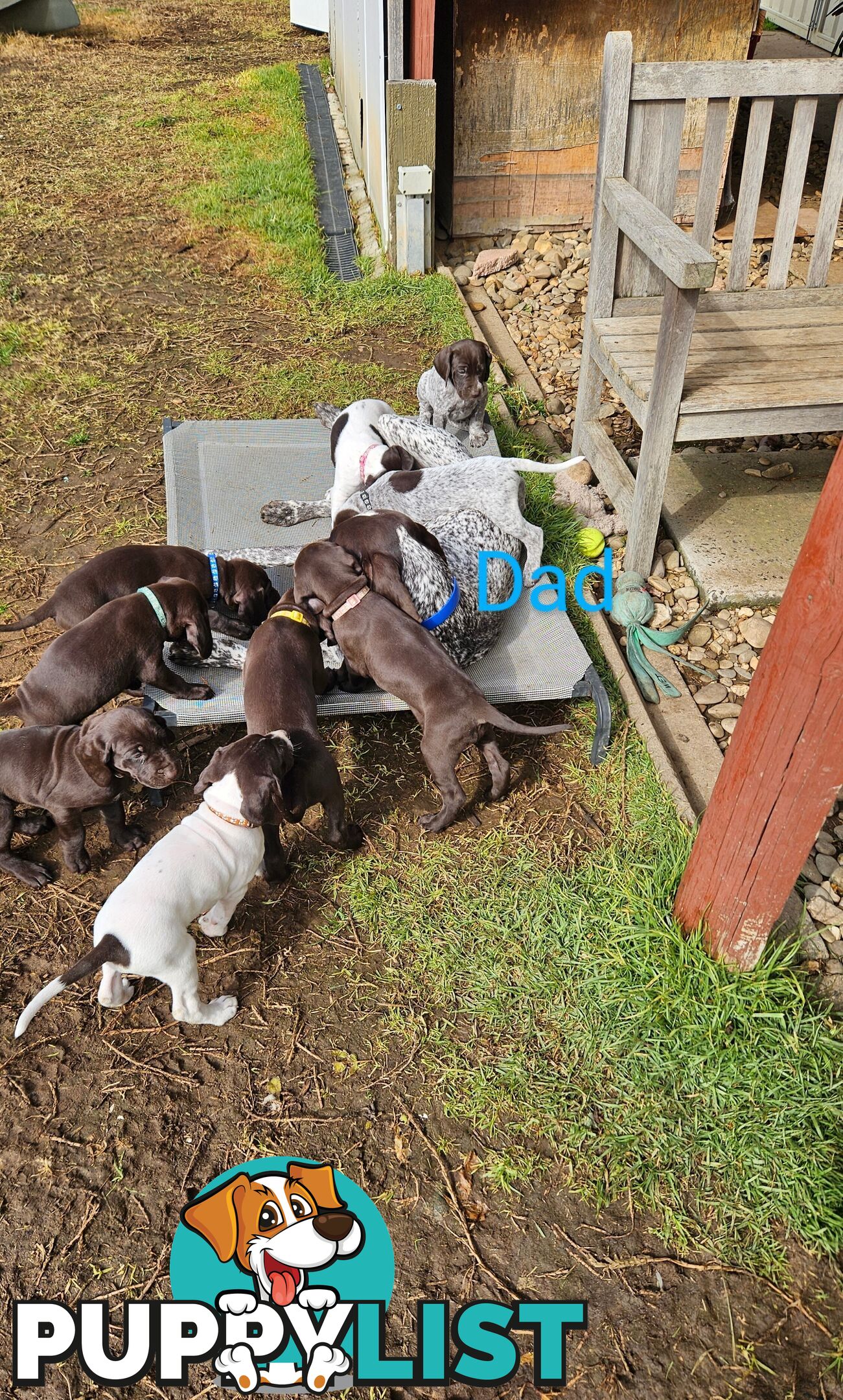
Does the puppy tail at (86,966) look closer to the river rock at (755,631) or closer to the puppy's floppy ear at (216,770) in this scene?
the puppy's floppy ear at (216,770)

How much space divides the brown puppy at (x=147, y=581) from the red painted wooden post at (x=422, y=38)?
4640mm

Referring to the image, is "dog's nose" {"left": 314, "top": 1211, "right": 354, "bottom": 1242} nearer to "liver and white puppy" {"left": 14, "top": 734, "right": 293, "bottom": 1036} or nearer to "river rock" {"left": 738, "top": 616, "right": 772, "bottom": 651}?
"liver and white puppy" {"left": 14, "top": 734, "right": 293, "bottom": 1036}

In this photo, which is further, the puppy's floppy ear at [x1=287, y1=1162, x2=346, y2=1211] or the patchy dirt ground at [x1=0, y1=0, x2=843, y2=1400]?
the puppy's floppy ear at [x1=287, y1=1162, x2=346, y2=1211]

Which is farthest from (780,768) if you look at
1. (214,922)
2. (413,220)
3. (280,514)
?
(413,220)

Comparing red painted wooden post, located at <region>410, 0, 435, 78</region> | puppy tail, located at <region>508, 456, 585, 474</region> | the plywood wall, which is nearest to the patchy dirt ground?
puppy tail, located at <region>508, 456, 585, 474</region>

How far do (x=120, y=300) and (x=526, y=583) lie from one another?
15.5 feet

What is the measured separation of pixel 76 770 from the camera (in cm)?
327

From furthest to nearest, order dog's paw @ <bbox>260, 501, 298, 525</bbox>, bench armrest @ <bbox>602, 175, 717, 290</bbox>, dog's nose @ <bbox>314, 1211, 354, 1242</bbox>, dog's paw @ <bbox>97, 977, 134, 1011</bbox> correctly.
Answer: dog's paw @ <bbox>260, 501, 298, 525</bbox>
bench armrest @ <bbox>602, 175, 717, 290</bbox>
dog's paw @ <bbox>97, 977, 134, 1011</bbox>
dog's nose @ <bbox>314, 1211, 354, 1242</bbox>

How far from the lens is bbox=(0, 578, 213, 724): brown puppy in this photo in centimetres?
357

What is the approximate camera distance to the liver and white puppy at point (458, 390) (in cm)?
512

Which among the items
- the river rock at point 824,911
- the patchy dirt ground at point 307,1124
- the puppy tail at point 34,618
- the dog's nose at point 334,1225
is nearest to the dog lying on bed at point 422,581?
the patchy dirt ground at point 307,1124

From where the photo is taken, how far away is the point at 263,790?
2.96 m

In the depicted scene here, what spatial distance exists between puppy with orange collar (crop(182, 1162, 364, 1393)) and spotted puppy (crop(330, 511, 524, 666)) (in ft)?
6.28

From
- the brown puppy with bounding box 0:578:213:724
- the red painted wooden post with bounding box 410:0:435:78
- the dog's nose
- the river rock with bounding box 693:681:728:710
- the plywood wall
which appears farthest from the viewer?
the plywood wall
